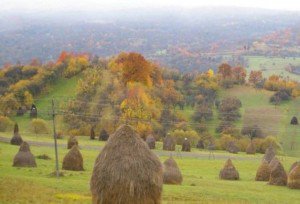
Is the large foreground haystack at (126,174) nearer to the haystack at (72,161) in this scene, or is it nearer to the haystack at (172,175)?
the haystack at (172,175)

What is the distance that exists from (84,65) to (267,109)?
61.5 meters

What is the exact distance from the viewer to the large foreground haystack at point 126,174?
23.6 metres

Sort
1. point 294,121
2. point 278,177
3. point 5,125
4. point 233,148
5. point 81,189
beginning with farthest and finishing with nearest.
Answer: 1. point 294,121
2. point 5,125
3. point 233,148
4. point 278,177
5. point 81,189

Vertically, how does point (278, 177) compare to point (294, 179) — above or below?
below

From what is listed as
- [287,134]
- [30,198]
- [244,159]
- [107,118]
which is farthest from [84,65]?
[30,198]

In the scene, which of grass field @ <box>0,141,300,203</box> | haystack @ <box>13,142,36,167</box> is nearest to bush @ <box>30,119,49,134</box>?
grass field @ <box>0,141,300,203</box>

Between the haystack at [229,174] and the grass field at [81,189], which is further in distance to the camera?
the haystack at [229,174]

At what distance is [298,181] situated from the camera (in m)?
46.7

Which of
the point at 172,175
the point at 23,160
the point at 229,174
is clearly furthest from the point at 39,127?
the point at 172,175

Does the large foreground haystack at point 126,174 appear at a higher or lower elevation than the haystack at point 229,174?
higher

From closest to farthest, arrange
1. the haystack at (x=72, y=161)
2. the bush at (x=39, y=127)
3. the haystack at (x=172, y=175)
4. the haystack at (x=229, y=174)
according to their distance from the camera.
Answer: the haystack at (x=172, y=175) < the haystack at (x=72, y=161) < the haystack at (x=229, y=174) < the bush at (x=39, y=127)

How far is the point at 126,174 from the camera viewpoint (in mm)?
23781

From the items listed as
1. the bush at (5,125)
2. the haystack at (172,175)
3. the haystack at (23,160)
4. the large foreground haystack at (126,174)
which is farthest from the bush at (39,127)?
the large foreground haystack at (126,174)

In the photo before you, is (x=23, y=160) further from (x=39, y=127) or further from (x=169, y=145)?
(x=39, y=127)
